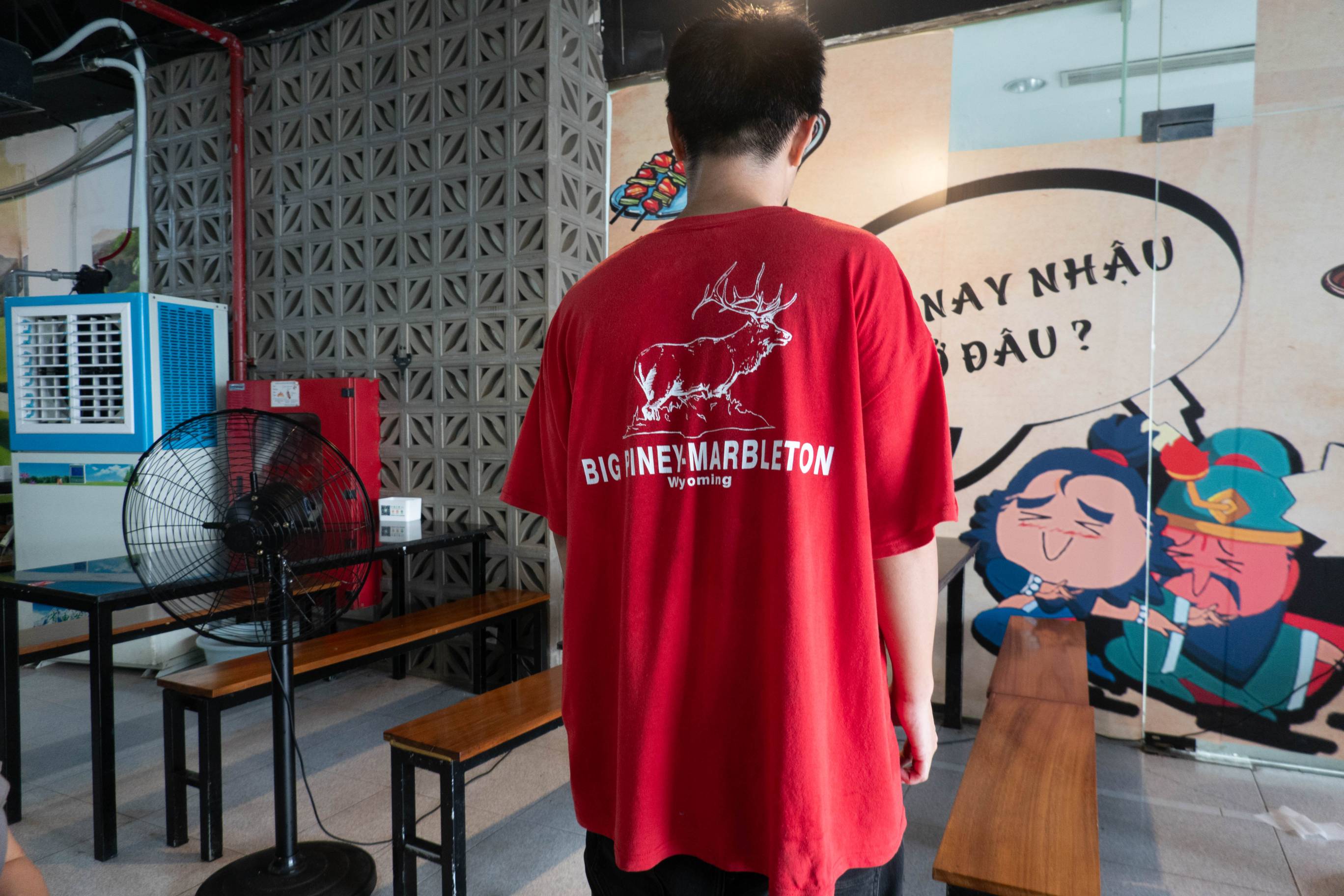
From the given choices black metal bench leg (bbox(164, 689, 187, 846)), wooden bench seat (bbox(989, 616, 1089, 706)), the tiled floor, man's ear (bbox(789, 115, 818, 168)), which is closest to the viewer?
man's ear (bbox(789, 115, 818, 168))

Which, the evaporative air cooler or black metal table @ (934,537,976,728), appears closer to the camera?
black metal table @ (934,537,976,728)

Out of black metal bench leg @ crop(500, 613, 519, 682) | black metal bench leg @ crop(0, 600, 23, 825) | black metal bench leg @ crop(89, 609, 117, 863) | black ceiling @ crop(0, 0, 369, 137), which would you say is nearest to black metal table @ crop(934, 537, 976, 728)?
black metal bench leg @ crop(500, 613, 519, 682)

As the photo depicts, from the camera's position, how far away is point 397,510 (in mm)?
3654

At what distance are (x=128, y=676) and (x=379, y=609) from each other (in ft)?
4.23

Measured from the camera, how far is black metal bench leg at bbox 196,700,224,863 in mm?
2334

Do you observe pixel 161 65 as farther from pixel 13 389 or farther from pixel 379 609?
pixel 379 609

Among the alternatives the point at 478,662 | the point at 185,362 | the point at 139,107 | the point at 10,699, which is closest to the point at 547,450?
the point at 10,699

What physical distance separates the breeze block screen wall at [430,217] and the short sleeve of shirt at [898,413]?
2876mm

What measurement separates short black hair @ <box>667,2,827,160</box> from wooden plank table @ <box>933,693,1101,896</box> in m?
1.24

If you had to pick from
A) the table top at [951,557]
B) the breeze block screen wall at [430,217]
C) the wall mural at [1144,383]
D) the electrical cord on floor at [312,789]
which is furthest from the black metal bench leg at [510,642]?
the wall mural at [1144,383]

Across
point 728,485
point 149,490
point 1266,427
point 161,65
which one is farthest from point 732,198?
point 161,65

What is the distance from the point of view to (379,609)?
4.09 metres

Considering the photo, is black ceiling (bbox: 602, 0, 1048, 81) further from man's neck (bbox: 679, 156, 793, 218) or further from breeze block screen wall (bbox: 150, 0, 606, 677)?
man's neck (bbox: 679, 156, 793, 218)

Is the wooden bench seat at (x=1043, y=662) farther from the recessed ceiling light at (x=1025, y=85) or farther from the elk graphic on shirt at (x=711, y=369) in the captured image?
the recessed ceiling light at (x=1025, y=85)
